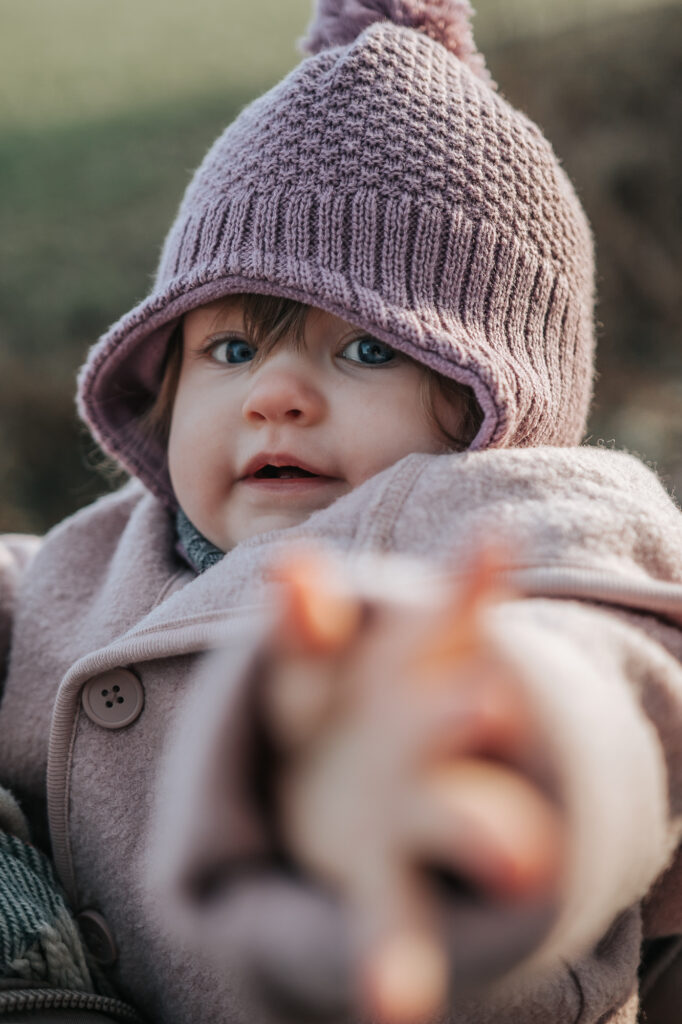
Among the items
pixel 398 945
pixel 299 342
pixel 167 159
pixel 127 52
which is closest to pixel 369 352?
pixel 299 342

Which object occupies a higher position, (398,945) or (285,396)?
(285,396)

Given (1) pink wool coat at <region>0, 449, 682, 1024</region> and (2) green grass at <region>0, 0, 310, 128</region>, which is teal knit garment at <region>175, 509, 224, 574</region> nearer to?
(1) pink wool coat at <region>0, 449, 682, 1024</region>

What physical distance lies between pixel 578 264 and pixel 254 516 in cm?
46

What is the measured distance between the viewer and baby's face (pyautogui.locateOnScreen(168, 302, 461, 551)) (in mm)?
913

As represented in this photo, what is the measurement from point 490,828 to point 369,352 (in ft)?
2.07

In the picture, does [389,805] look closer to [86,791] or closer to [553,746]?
[553,746]

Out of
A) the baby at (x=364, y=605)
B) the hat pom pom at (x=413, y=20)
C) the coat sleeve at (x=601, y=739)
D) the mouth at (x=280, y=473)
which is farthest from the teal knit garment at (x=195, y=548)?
the hat pom pom at (x=413, y=20)

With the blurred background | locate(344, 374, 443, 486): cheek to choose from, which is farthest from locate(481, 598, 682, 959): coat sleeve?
the blurred background

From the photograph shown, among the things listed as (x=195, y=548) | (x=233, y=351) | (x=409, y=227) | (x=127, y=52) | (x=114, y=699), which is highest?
(x=127, y=52)

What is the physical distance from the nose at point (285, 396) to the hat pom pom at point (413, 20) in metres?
0.46

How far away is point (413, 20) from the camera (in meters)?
1.10

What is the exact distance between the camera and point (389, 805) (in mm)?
402

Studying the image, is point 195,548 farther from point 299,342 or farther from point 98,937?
point 98,937

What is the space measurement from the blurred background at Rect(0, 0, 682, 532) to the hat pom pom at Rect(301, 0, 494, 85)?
0.98 metres
